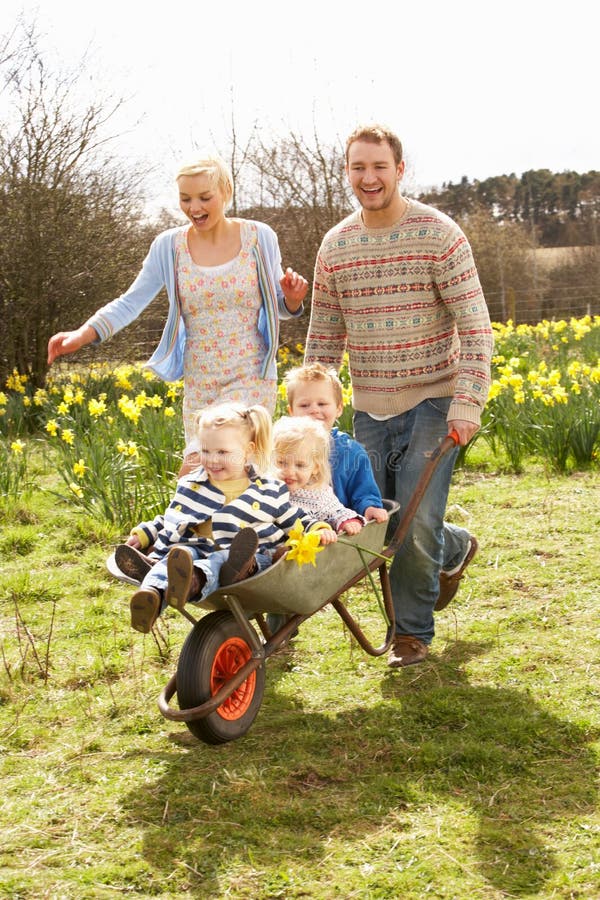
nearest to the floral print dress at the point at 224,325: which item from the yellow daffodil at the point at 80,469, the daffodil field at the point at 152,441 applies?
the daffodil field at the point at 152,441

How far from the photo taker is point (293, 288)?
10.9 feet

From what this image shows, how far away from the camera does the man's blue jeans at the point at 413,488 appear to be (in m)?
3.13

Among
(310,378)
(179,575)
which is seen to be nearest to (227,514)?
(179,575)

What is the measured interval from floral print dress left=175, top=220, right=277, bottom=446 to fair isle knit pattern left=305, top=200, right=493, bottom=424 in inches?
9.6

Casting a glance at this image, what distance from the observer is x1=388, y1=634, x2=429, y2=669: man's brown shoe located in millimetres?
3227

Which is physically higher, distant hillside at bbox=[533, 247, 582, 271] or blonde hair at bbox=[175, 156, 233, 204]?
distant hillside at bbox=[533, 247, 582, 271]

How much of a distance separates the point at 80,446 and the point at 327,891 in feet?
12.6

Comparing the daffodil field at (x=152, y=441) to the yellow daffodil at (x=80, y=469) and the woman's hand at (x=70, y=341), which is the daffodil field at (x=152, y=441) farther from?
the woman's hand at (x=70, y=341)

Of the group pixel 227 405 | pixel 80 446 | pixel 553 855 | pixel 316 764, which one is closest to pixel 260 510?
pixel 227 405

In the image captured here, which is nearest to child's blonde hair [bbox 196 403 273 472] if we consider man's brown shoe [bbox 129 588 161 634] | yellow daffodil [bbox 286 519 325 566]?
yellow daffodil [bbox 286 519 325 566]

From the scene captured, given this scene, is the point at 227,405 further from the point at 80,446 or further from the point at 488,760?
the point at 80,446

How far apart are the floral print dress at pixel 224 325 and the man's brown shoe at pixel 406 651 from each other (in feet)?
2.93

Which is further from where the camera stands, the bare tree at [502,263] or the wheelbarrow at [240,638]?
the bare tree at [502,263]

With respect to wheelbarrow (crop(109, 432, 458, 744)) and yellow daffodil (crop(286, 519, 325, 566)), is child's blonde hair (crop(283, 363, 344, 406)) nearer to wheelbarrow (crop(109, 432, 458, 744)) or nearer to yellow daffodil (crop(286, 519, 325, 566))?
wheelbarrow (crop(109, 432, 458, 744))
